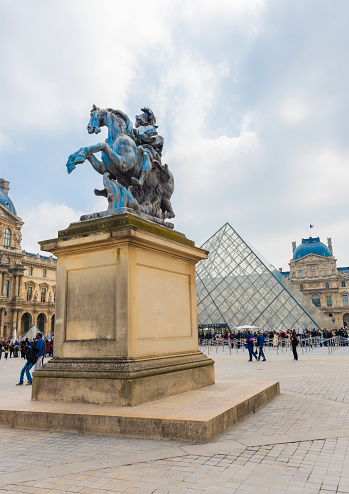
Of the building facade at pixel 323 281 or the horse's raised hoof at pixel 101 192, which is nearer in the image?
the horse's raised hoof at pixel 101 192

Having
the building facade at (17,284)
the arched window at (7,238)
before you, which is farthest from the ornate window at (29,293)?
the arched window at (7,238)

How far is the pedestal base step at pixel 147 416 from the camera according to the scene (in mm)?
3289

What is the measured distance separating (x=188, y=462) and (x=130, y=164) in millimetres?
3549

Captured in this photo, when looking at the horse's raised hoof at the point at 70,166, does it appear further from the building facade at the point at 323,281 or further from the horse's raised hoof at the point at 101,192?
the building facade at the point at 323,281

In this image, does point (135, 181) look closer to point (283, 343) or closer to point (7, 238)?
point (283, 343)

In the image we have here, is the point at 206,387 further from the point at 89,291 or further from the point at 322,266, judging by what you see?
the point at 322,266

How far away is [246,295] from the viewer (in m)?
37.5

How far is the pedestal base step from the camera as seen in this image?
3.29 m

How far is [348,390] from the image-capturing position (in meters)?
6.43

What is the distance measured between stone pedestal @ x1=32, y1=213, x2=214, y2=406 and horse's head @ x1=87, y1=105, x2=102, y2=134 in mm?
1296

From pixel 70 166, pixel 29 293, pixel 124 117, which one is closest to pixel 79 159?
pixel 70 166

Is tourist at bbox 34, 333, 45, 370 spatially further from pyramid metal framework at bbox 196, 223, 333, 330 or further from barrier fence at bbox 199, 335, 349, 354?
pyramid metal framework at bbox 196, 223, 333, 330

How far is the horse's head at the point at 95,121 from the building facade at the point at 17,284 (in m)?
52.7

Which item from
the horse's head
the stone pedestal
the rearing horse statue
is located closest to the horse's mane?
the rearing horse statue
